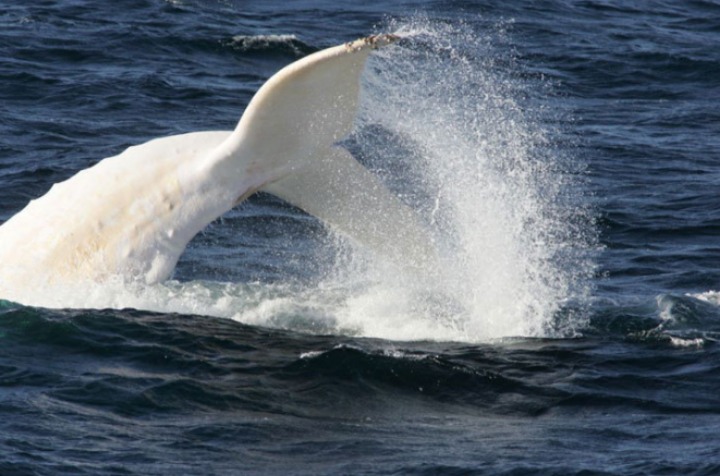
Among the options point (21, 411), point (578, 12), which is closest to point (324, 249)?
point (21, 411)

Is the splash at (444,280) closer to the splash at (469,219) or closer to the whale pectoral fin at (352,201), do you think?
the splash at (469,219)

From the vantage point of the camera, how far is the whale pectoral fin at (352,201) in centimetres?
1331

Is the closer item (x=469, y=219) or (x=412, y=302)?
(x=412, y=302)

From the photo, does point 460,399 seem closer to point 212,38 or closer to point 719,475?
point 719,475

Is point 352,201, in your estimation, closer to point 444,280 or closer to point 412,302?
point 412,302

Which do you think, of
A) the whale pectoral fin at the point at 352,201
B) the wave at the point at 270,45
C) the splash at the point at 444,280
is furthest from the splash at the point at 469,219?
the wave at the point at 270,45

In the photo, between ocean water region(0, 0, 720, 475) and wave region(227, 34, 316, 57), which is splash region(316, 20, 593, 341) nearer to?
ocean water region(0, 0, 720, 475)

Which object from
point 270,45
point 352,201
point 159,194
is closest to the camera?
point 159,194

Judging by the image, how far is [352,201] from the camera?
1341 cm

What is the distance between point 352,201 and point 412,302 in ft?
5.73

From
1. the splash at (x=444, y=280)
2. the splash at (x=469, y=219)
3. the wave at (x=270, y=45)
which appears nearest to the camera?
the splash at (x=444, y=280)

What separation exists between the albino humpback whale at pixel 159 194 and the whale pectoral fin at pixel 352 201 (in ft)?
0.15

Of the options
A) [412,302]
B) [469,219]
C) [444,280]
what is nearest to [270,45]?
[469,219]

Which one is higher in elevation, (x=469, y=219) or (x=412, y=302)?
(x=469, y=219)
